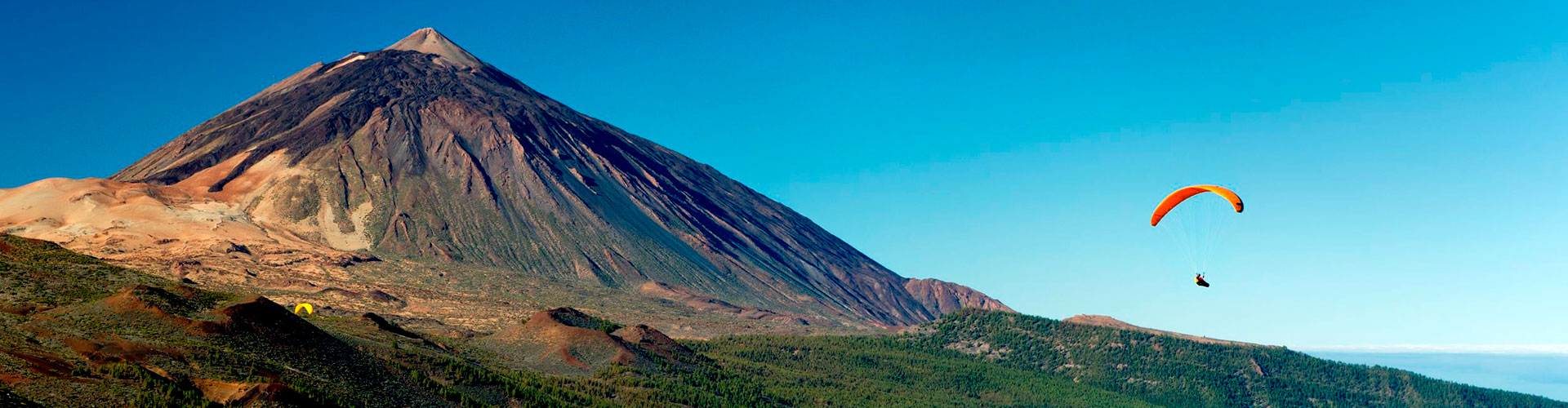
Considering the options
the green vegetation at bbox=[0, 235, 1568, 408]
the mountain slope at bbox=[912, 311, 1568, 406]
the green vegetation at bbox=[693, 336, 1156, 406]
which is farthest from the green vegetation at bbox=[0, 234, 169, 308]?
the mountain slope at bbox=[912, 311, 1568, 406]

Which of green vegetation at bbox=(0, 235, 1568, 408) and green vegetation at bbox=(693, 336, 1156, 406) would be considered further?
green vegetation at bbox=(693, 336, 1156, 406)

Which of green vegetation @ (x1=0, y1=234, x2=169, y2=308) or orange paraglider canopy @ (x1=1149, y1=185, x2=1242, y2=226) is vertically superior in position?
orange paraglider canopy @ (x1=1149, y1=185, x2=1242, y2=226)

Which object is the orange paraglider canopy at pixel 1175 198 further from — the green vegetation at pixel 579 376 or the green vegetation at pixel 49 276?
the green vegetation at pixel 49 276

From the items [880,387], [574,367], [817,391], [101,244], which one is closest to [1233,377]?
[880,387]

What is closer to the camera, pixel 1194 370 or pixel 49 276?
pixel 49 276

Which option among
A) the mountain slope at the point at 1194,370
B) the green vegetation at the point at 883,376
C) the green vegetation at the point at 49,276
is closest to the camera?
the green vegetation at the point at 49,276

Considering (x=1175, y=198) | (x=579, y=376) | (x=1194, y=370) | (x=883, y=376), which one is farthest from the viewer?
(x=1194, y=370)

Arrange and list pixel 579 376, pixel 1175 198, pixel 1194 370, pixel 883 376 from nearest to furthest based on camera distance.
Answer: pixel 1175 198 → pixel 579 376 → pixel 883 376 → pixel 1194 370

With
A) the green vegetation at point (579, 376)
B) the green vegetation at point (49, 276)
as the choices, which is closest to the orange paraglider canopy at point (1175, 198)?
the green vegetation at point (579, 376)

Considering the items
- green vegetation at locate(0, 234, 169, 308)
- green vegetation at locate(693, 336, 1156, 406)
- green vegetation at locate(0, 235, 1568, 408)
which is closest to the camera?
green vegetation at locate(0, 235, 1568, 408)

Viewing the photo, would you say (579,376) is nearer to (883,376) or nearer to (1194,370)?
(883,376)

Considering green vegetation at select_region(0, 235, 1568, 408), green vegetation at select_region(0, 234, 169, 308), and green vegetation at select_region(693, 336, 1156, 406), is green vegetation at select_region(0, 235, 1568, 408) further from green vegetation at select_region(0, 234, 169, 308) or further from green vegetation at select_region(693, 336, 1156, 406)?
green vegetation at select_region(693, 336, 1156, 406)

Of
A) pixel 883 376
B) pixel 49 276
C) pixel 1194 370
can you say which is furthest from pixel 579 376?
pixel 1194 370

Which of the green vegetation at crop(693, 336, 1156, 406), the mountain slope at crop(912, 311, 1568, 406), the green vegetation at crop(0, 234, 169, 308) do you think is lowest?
the green vegetation at crop(0, 234, 169, 308)
